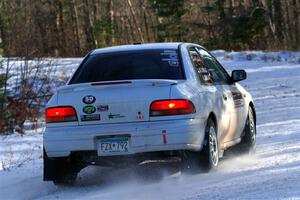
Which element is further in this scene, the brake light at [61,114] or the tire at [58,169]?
the tire at [58,169]

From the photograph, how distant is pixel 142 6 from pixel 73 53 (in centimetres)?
1438

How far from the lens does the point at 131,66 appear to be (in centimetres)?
762

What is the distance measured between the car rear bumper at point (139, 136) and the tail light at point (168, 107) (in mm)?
93

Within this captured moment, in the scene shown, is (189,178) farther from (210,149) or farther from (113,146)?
(113,146)

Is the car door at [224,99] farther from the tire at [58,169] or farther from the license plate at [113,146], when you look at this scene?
the tire at [58,169]

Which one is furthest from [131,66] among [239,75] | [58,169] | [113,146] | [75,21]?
[75,21]

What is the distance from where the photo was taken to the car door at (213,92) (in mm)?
7620

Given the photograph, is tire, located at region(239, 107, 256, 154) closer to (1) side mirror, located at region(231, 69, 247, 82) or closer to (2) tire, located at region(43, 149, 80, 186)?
(1) side mirror, located at region(231, 69, 247, 82)

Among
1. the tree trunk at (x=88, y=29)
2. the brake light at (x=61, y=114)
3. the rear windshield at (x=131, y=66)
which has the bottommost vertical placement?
the tree trunk at (x=88, y=29)

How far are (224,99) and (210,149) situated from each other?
111cm

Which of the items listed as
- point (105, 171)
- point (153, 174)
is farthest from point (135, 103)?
point (105, 171)

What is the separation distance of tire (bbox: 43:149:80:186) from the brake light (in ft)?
1.40

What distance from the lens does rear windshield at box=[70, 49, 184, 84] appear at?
24.5 feet

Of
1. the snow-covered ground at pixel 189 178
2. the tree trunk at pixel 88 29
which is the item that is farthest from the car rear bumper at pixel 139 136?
the tree trunk at pixel 88 29
